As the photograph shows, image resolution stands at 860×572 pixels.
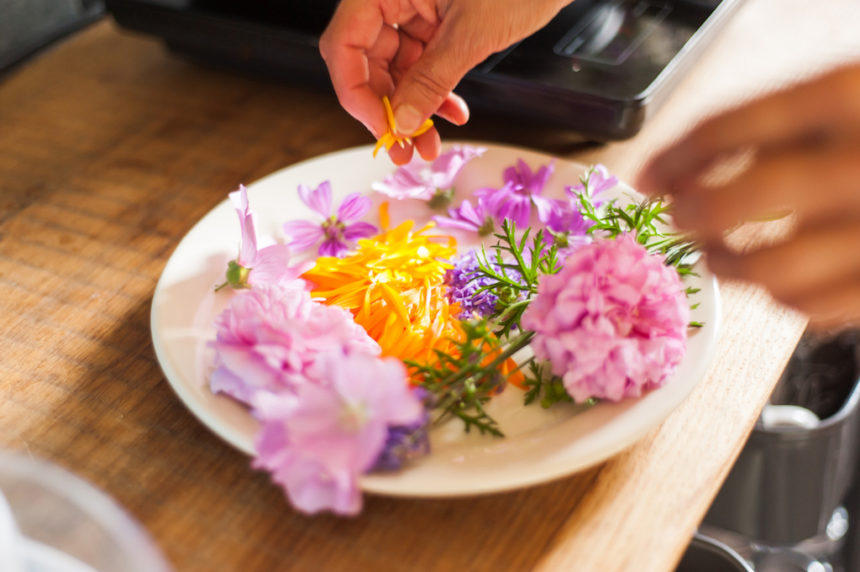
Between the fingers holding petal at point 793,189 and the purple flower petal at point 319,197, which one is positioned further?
the purple flower petal at point 319,197

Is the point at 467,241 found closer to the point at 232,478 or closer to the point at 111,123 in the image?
the point at 232,478

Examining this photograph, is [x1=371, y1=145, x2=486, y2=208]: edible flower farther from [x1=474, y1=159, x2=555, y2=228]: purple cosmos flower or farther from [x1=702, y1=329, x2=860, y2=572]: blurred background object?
[x1=702, y1=329, x2=860, y2=572]: blurred background object

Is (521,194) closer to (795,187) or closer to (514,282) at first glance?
(514,282)

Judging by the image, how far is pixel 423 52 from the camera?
0.82m

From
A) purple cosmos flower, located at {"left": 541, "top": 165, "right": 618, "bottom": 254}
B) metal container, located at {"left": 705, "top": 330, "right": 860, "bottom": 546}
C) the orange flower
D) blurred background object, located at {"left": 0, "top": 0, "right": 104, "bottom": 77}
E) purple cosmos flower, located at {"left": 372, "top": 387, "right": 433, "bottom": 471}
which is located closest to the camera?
purple cosmos flower, located at {"left": 372, "top": 387, "right": 433, "bottom": 471}

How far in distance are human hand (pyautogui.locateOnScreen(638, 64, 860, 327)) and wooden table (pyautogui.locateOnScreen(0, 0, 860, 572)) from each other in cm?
19

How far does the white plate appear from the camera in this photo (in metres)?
0.51

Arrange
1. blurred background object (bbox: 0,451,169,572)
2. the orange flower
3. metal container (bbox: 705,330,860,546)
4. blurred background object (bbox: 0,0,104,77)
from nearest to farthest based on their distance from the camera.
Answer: blurred background object (bbox: 0,451,169,572), the orange flower, metal container (bbox: 705,330,860,546), blurred background object (bbox: 0,0,104,77)

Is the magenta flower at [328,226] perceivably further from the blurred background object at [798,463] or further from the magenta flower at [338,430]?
the blurred background object at [798,463]

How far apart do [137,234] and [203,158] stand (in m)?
0.16

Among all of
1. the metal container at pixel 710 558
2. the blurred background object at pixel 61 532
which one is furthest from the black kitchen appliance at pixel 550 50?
the blurred background object at pixel 61 532

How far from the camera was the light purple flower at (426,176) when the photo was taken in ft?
2.67

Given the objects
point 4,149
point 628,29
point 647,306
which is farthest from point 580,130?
point 4,149

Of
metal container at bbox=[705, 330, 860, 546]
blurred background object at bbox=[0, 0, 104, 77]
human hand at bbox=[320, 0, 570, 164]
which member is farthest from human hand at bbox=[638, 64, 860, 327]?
blurred background object at bbox=[0, 0, 104, 77]
